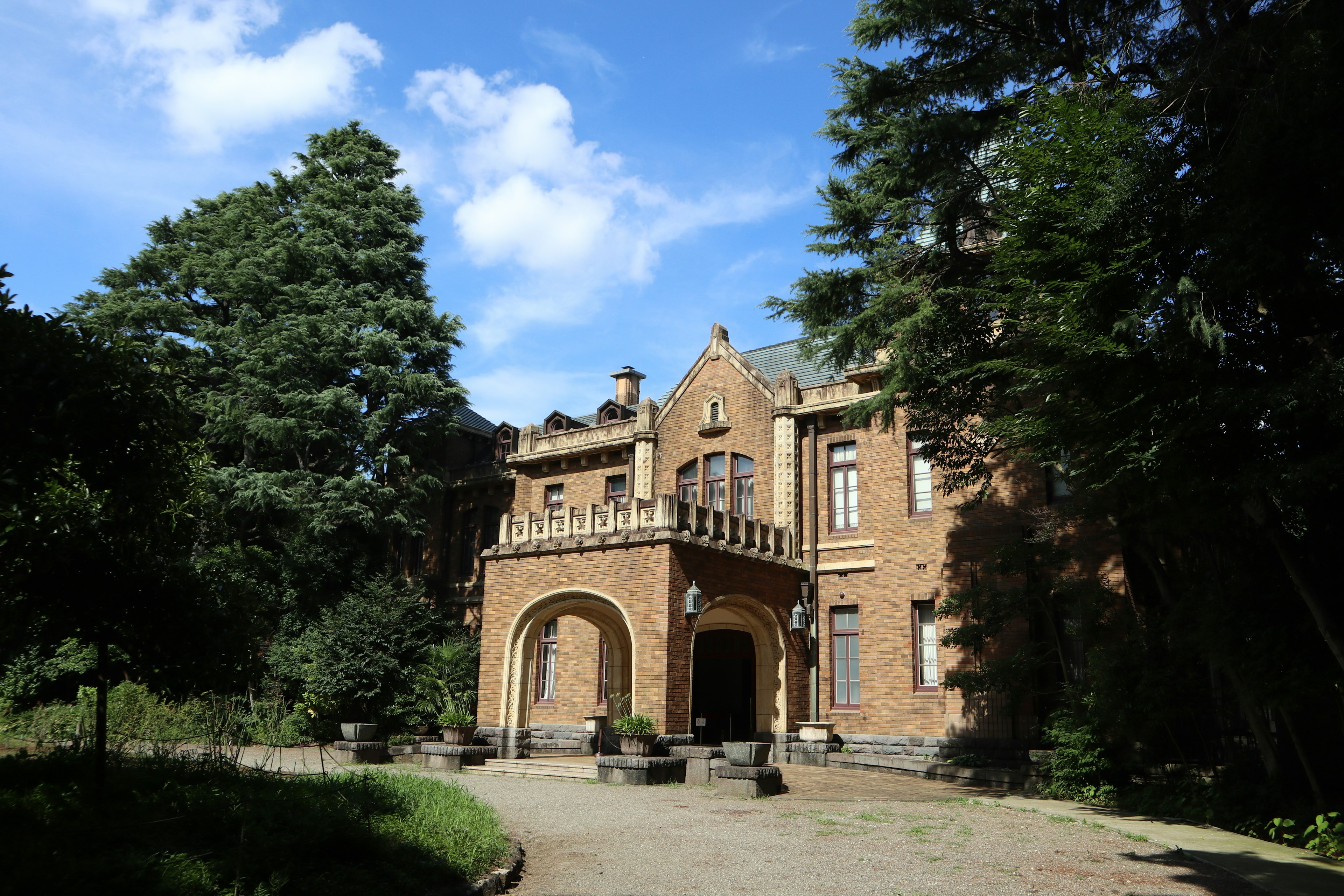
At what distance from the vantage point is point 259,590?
24484 millimetres

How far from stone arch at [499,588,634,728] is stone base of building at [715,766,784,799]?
15.6 feet

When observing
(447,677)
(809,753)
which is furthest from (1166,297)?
(447,677)

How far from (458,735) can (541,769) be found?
241 centimetres

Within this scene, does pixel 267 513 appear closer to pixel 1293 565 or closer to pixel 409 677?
pixel 409 677

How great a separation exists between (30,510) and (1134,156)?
10136 millimetres

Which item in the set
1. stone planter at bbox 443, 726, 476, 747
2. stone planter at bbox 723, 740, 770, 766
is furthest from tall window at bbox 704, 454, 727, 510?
stone planter at bbox 723, 740, 770, 766

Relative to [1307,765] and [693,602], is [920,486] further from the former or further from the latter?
[1307,765]

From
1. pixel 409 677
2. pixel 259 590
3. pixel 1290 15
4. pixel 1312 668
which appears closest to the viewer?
pixel 1290 15

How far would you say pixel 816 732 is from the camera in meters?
20.1

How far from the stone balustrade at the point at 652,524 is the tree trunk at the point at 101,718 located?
11.0 meters

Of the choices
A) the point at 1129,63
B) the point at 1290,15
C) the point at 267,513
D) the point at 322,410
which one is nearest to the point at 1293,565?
the point at 1290,15

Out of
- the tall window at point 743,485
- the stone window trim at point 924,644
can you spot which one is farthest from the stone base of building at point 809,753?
the tall window at point 743,485

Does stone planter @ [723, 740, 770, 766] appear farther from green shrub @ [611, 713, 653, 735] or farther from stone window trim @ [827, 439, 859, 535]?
stone window trim @ [827, 439, 859, 535]

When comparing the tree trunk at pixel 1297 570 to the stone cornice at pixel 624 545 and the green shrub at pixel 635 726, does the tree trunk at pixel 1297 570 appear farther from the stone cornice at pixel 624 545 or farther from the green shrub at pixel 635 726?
the stone cornice at pixel 624 545
